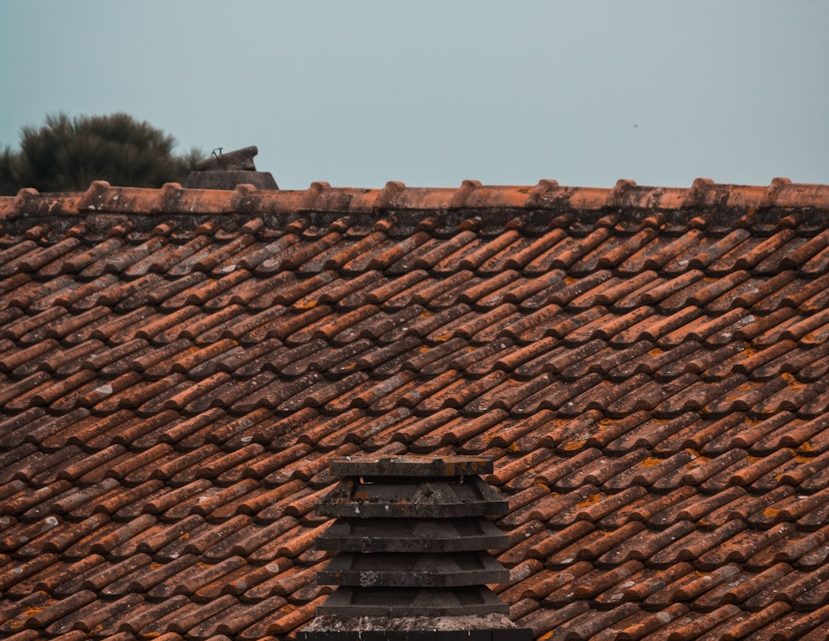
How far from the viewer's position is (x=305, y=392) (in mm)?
11086

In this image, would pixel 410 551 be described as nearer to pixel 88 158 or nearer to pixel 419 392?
pixel 419 392

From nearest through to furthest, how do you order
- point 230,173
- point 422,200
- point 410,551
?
point 410,551
point 422,200
point 230,173

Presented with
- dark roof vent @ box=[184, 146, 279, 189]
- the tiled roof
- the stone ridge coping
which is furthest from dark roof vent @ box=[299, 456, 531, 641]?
dark roof vent @ box=[184, 146, 279, 189]

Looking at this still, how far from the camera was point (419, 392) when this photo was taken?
1083cm

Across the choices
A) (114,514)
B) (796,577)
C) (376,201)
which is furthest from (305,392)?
(796,577)

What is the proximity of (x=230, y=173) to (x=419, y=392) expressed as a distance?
14.8 ft

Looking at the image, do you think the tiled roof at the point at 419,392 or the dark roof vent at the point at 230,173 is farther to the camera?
the dark roof vent at the point at 230,173

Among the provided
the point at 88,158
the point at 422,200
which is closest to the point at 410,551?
the point at 422,200

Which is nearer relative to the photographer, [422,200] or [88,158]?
[422,200]

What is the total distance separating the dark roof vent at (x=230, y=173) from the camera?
48.5 ft

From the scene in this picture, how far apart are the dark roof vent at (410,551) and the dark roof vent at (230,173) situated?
7505 millimetres

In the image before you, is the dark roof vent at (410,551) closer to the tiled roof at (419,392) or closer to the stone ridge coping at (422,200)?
the tiled roof at (419,392)

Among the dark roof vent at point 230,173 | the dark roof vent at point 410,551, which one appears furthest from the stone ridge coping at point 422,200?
the dark roof vent at point 410,551

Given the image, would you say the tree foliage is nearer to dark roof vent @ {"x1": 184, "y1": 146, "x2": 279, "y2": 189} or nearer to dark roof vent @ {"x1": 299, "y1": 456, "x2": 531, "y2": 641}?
dark roof vent @ {"x1": 184, "y1": 146, "x2": 279, "y2": 189}
